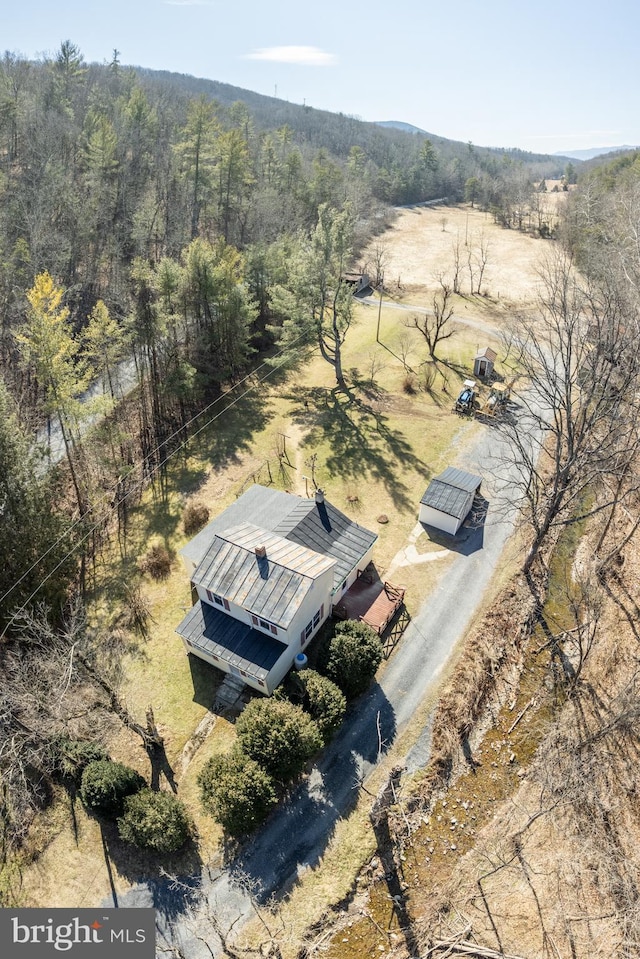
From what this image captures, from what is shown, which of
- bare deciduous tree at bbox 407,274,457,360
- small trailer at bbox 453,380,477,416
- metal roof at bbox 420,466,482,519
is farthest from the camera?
bare deciduous tree at bbox 407,274,457,360

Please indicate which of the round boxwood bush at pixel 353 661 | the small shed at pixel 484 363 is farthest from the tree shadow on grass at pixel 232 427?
the small shed at pixel 484 363

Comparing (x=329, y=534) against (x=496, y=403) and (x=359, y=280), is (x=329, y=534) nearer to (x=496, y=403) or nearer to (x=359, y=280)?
(x=496, y=403)

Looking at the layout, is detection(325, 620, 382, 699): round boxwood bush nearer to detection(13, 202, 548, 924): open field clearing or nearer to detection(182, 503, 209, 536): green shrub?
detection(13, 202, 548, 924): open field clearing

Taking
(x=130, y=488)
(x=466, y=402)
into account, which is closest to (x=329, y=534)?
(x=130, y=488)

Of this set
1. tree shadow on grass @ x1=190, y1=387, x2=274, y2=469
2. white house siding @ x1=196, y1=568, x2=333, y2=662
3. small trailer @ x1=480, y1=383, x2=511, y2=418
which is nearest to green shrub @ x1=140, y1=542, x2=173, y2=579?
white house siding @ x1=196, y1=568, x2=333, y2=662

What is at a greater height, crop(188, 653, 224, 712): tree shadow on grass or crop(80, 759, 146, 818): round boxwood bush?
crop(188, 653, 224, 712): tree shadow on grass
